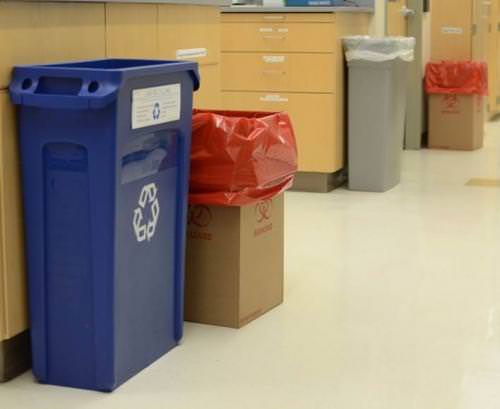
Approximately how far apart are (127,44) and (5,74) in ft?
1.99

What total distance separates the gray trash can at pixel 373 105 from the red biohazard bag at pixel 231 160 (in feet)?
7.87

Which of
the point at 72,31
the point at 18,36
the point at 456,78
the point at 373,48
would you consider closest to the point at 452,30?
the point at 456,78

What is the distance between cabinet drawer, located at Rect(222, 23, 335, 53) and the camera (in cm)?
514

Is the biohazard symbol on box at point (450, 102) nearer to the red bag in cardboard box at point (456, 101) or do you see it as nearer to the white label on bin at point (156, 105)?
the red bag in cardboard box at point (456, 101)

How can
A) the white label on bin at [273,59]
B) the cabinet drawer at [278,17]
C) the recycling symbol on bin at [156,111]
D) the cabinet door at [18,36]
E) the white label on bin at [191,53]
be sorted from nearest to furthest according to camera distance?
the cabinet door at [18,36]
the recycling symbol on bin at [156,111]
the white label on bin at [191,53]
the cabinet drawer at [278,17]
the white label on bin at [273,59]

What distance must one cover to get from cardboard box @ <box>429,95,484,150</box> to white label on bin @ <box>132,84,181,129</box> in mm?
4601

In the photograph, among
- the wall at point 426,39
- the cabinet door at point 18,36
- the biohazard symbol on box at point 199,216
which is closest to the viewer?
the cabinet door at point 18,36

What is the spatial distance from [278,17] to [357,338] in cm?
271

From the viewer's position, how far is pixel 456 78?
6.90 m

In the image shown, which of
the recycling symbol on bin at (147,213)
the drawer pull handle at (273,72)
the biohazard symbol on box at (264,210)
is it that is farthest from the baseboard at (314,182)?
the recycling symbol on bin at (147,213)

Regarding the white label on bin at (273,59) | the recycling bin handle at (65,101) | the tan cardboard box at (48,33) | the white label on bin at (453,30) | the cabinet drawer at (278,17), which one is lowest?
the recycling bin handle at (65,101)

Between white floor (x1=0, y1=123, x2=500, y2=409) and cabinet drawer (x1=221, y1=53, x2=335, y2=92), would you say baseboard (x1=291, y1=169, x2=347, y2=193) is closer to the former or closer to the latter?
cabinet drawer (x1=221, y1=53, x2=335, y2=92)

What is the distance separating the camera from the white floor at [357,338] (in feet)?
8.04

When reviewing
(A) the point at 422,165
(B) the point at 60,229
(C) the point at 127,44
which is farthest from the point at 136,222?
(A) the point at 422,165
